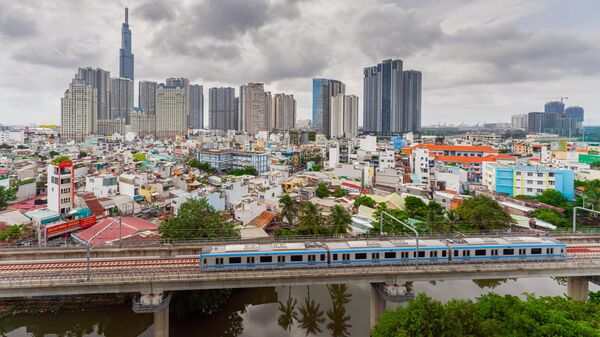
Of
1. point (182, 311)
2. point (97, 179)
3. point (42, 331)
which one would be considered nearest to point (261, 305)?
point (182, 311)

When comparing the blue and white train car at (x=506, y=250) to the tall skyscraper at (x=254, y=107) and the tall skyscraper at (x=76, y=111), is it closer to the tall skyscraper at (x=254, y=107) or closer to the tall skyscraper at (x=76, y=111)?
the tall skyscraper at (x=254, y=107)

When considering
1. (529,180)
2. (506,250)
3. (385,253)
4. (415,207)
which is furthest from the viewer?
(529,180)

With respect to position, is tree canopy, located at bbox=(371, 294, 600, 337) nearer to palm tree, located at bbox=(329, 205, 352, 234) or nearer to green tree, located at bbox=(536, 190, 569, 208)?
palm tree, located at bbox=(329, 205, 352, 234)

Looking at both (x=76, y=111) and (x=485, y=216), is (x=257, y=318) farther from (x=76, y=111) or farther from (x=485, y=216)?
(x=76, y=111)

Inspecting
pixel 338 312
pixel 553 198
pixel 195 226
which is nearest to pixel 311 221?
pixel 338 312

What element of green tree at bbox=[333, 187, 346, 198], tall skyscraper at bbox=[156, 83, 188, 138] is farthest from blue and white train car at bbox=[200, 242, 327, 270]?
tall skyscraper at bbox=[156, 83, 188, 138]

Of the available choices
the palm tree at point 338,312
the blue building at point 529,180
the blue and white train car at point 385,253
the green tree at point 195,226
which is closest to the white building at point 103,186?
the green tree at point 195,226
